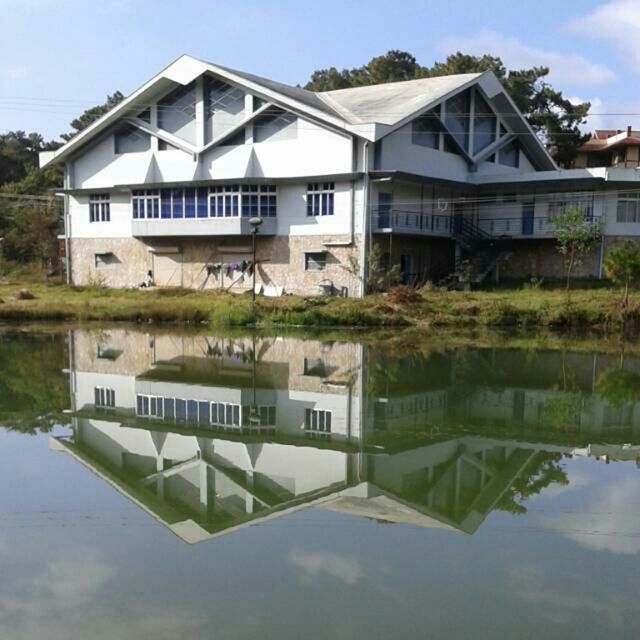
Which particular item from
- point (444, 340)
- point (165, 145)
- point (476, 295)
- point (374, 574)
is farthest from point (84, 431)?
point (165, 145)

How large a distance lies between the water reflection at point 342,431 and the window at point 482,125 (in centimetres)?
1579

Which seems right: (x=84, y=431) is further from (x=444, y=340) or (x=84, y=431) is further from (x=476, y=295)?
(x=476, y=295)

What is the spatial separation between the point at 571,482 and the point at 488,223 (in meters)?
22.6

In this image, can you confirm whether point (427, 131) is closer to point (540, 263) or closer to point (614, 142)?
point (540, 263)

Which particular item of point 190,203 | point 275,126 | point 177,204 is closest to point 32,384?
point 275,126

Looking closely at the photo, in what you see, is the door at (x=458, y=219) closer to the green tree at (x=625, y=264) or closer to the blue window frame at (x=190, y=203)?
the green tree at (x=625, y=264)

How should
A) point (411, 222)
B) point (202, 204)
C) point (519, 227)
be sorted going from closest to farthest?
point (411, 222) → point (202, 204) → point (519, 227)

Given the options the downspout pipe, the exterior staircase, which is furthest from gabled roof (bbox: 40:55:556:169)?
the exterior staircase

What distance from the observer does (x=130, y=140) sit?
2884 cm

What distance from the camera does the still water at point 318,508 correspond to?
14.1ft

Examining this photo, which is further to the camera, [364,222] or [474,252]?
[474,252]

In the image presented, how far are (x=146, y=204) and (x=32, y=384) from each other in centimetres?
1786

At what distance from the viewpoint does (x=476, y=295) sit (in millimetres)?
22203

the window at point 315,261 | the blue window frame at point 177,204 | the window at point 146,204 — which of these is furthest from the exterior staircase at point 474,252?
the window at point 146,204
